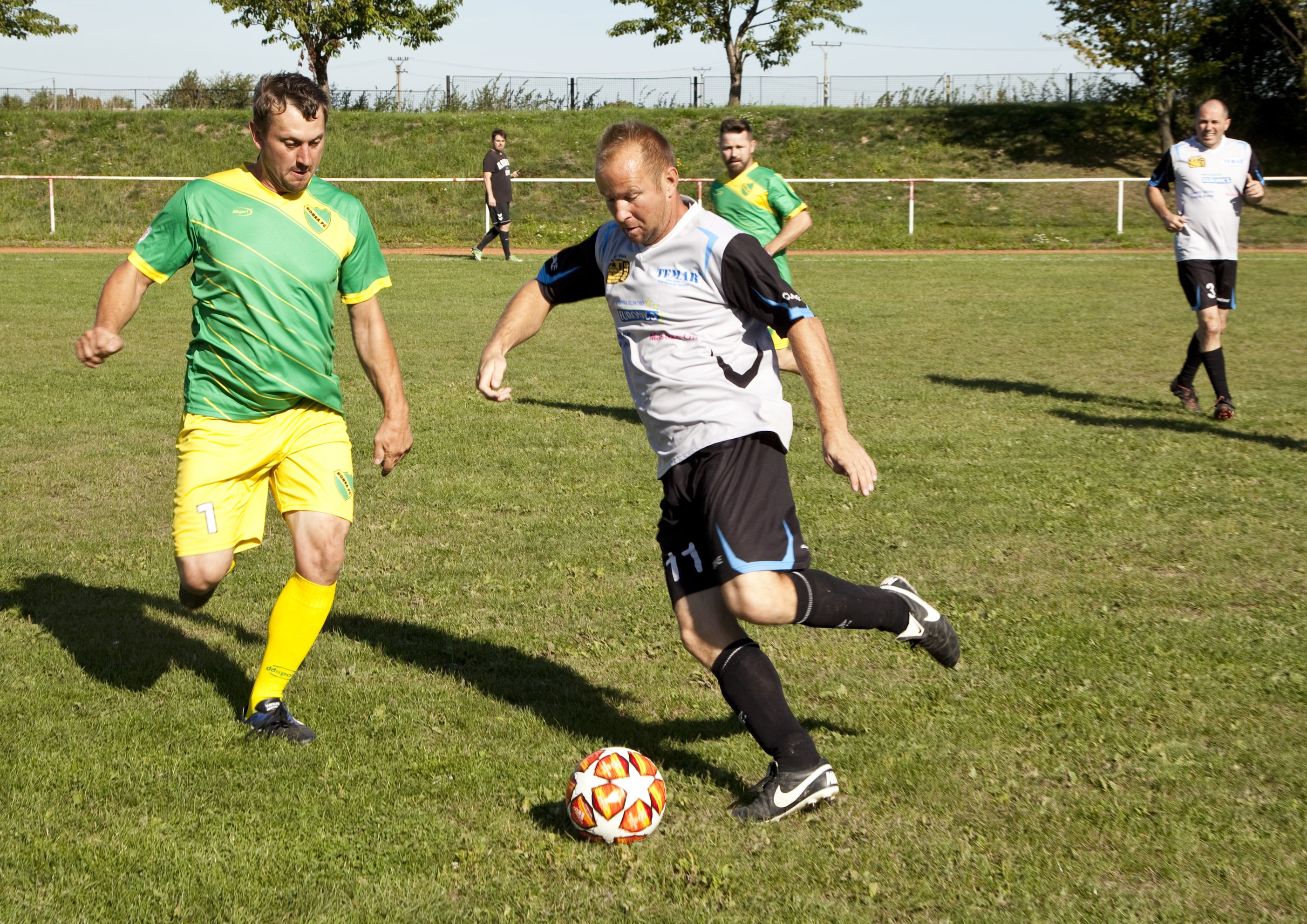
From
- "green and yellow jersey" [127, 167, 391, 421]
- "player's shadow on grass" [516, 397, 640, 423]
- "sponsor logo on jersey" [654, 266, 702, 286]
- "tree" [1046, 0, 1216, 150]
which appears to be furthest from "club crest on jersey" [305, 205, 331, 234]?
"tree" [1046, 0, 1216, 150]

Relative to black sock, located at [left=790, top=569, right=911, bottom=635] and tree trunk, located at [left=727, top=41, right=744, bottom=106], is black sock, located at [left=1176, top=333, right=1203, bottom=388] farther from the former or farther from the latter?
tree trunk, located at [left=727, top=41, right=744, bottom=106]

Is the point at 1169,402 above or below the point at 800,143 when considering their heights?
below

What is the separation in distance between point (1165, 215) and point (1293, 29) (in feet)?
103

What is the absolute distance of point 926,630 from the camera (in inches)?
172

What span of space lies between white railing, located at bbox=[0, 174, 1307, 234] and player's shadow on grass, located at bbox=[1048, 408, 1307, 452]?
66.2 feet

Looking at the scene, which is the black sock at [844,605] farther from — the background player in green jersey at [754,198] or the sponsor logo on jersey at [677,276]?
the background player in green jersey at [754,198]

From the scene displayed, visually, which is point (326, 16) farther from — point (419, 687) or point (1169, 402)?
point (419, 687)

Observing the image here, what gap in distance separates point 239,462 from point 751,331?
1.79 m

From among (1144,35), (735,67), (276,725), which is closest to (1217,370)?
(276,725)

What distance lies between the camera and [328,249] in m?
4.32

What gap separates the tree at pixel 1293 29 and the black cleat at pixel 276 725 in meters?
37.4

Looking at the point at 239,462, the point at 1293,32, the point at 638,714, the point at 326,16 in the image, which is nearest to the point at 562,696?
the point at 638,714

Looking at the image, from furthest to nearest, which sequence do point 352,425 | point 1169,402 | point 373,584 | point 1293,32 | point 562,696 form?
point 1293,32 → point 1169,402 → point 352,425 → point 373,584 → point 562,696

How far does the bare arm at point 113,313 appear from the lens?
13.2ft
